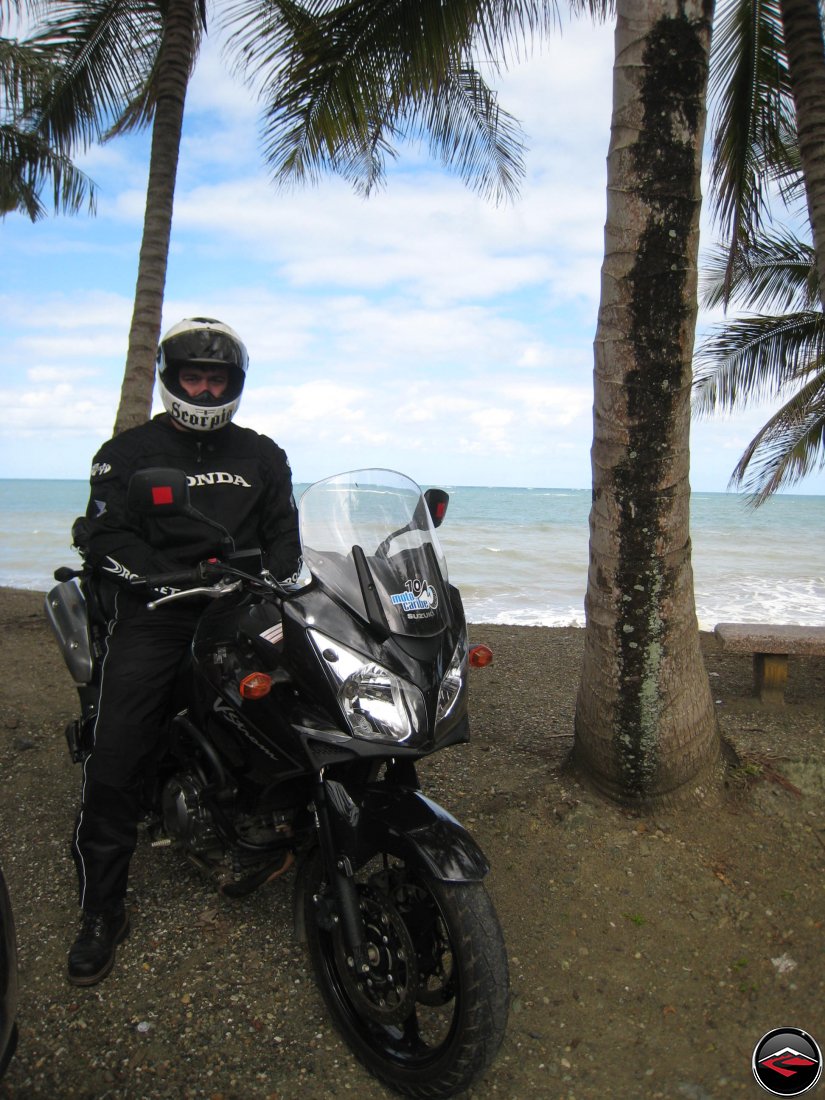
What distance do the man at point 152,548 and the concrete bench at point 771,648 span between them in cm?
326

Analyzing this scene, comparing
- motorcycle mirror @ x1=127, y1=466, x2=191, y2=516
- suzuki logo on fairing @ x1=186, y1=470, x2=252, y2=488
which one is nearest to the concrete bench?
suzuki logo on fairing @ x1=186, y1=470, x2=252, y2=488

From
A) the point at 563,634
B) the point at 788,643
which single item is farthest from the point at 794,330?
the point at 788,643

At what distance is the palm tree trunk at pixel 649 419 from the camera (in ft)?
10.8

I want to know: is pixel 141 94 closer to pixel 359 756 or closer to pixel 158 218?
pixel 158 218

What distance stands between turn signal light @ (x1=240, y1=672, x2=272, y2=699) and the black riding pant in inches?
29.2

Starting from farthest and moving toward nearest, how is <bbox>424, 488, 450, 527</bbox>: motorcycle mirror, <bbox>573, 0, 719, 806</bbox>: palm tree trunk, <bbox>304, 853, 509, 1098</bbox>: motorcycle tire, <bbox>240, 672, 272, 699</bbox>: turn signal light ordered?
<bbox>573, 0, 719, 806</bbox>: palm tree trunk < <bbox>424, 488, 450, 527</bbox>: motorcycle mirror < <bbox>240, 672, 272, 699</bbox>: turn signal light < <bbox>304, 853, 509, 1098</bbox>: motorcycle tire

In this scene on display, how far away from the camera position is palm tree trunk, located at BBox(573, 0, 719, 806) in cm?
328

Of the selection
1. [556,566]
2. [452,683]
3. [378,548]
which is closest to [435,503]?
[378,548]

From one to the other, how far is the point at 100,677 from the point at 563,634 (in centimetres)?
609

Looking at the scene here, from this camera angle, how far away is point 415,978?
220 cm

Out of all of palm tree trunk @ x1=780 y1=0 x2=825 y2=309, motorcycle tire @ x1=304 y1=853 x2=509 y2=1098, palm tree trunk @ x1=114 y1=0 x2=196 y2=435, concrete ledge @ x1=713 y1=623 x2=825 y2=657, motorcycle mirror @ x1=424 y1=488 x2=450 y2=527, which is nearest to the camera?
motorcycle tire @ x1=304 y1=853 x2=509 y2=1098

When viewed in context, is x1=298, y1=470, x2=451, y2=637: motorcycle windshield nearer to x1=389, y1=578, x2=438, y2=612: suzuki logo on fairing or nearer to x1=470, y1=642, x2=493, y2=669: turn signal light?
x1=389, y1=578, x2=438, y2=612: suzuki logo on fairing

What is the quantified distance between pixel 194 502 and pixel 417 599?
1.22 metres

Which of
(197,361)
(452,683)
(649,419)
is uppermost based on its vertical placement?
(197,361)
